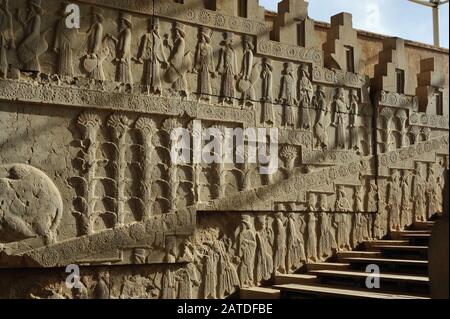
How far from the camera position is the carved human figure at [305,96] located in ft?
30.5

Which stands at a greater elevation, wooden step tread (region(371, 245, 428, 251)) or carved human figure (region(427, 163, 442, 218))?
carved human figure (region(427, 163, 442, 218))

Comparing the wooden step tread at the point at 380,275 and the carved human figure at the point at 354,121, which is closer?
the wooden step tread at the point at 380,275

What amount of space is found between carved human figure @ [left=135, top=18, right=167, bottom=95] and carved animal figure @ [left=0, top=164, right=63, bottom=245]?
1.88 m

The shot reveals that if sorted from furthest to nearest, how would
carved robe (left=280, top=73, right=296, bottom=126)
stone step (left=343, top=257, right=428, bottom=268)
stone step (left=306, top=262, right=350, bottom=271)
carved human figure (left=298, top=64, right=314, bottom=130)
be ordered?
1. carved human figure (left=298, top=64, right=314, bottom=130)
2. carved robe (left=280, top=73, right=296, bottom=126)
3. stone step (left=306, top=262, right=350, bottom=271)
4. stone step (left=343, top=257, right=428, bottom=268)

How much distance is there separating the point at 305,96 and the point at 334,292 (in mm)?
3341

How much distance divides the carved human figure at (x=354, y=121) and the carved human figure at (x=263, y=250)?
2261 millimetres

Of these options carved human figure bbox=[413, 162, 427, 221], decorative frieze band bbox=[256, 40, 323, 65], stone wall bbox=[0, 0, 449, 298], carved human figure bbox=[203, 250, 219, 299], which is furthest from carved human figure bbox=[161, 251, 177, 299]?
carved human figure bbox=[413, 162, 427, 221]

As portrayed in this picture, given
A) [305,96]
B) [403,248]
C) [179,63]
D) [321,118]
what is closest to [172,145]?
[179,63]

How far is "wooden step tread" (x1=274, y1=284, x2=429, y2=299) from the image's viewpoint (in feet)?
22.6

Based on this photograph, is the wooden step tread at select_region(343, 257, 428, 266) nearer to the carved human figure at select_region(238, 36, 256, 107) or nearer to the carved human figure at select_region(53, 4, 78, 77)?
the carved human figure at select_region(238, 36, 256, 107)

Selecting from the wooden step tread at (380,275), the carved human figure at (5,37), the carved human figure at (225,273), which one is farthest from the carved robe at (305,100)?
the carved human figure at (5,37)

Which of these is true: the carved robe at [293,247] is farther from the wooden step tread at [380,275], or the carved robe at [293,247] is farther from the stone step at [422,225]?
the stone step at [422,225]

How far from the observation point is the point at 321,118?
374 inches

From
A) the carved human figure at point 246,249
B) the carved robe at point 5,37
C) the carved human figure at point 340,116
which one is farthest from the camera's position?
the carved human figure at point 340,116
